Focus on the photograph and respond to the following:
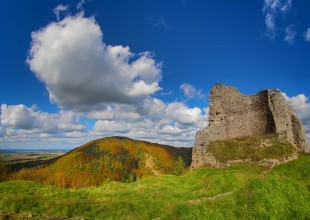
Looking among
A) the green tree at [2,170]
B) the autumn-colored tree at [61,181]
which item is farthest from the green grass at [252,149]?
the green tree at [2,170]

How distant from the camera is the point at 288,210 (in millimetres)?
15406

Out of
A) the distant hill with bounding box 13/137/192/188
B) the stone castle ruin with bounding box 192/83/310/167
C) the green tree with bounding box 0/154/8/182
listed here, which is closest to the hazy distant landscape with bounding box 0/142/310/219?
the stone castle ruin with bounding box 192/83/310/167

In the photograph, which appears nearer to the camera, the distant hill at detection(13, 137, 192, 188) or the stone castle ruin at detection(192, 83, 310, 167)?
the stone castle ruin at detection(192, 83, 310, 167)

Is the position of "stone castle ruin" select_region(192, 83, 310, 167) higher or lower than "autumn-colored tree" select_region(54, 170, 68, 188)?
higher

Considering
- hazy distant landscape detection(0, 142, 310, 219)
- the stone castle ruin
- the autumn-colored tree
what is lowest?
the autumn-colored tree

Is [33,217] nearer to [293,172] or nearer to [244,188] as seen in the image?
[244,188]

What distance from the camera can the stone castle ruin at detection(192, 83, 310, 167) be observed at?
106 feet

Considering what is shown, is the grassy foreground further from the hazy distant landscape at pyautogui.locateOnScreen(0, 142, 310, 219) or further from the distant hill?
the distant hill

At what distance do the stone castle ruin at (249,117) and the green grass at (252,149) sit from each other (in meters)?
1.80

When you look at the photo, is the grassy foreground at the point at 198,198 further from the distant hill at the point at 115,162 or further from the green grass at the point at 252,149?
the distant hill at the point at 115,162

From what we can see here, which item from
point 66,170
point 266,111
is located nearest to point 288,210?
point 266,111

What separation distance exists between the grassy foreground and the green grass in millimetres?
1848

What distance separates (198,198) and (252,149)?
11.3 meters

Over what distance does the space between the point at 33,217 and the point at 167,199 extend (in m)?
9.27
